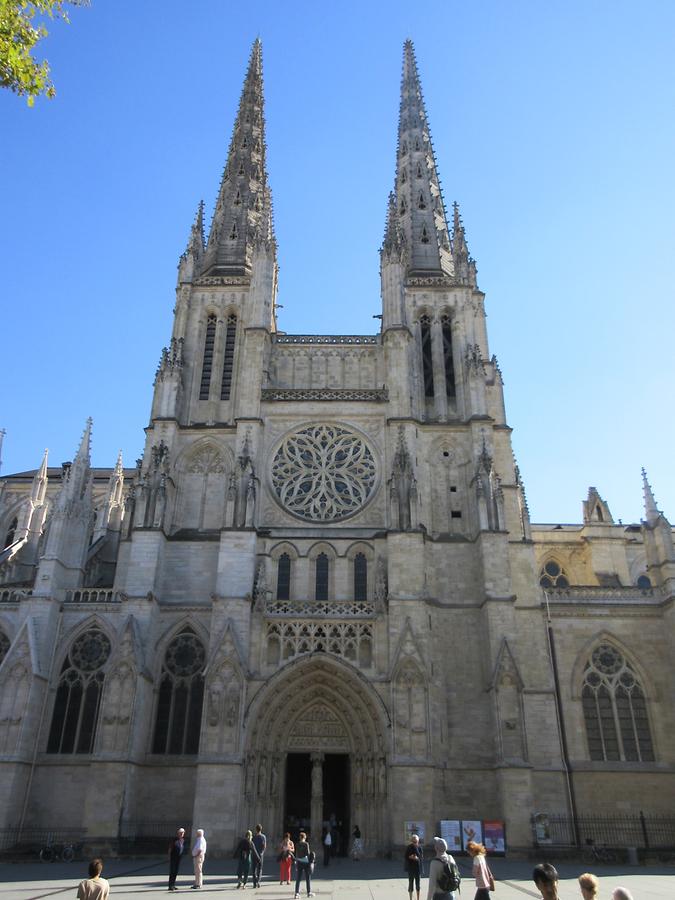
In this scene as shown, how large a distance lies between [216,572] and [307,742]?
20.5 feet

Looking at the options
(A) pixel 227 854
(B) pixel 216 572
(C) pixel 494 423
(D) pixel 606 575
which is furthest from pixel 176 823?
Result: (D) pixel 606 575

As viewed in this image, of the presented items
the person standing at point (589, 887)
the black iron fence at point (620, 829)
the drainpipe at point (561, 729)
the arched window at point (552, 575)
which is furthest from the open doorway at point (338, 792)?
the person standing at point (589, 887)

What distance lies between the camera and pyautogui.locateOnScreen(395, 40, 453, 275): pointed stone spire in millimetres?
33406

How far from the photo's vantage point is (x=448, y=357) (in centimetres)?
2939

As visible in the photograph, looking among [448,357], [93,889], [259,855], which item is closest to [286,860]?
[259,855]

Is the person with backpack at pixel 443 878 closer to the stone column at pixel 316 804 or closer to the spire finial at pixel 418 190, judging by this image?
the stone column at pixel 316 804

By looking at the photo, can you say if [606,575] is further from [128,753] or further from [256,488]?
[128,753]

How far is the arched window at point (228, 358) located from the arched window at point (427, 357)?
7.88 m

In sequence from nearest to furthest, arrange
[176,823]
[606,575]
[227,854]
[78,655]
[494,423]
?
[227,854], [176,823], [78,655], [494,423], [606,575]

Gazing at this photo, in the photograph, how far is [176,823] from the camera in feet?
68.4

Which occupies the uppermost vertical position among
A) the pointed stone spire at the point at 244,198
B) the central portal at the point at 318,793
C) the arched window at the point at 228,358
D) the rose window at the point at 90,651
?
the pointed stone spire at the point at 244,198

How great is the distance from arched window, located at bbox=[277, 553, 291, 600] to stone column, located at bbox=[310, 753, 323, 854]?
16.9ft

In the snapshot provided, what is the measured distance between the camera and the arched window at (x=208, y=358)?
28375 mm

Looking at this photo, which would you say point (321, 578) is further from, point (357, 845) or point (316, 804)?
point (357, 845)
